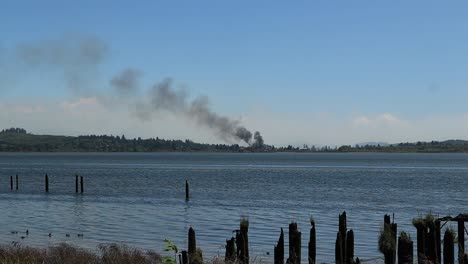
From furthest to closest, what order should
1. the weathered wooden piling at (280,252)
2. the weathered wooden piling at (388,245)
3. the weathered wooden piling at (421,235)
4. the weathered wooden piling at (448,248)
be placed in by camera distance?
the weathered wooden piling at (280,252)
the weathered wooden piling at (421,235)
the weathered wooden piling at (448,248)
the weathered wooden piling at (388,245)

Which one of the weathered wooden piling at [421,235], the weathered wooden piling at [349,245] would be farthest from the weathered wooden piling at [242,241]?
the weathered wooden piling at [421,235]

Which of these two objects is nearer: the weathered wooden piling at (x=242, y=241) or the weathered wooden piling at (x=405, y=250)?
the weathered wooden piling at (x=405, y=250)

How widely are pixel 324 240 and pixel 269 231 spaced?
18.6 feet

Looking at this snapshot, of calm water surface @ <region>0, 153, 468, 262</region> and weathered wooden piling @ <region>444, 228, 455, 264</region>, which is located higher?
weathered wooden piling @ <region>444, 228, 455, 264</region>

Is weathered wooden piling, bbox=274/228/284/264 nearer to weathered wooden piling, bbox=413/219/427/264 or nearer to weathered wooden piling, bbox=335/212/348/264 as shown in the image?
weathered wooden piling, bbox=335/212/348/264

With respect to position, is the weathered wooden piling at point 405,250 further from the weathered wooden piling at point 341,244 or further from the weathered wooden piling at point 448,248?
the weathered wooden piling at point 341,244

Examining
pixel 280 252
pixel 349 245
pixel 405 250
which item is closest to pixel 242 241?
pixel 280 252

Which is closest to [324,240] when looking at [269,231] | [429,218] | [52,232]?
[269,231]

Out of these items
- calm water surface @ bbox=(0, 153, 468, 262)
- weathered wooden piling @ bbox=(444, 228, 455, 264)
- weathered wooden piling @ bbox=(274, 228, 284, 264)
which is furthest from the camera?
calm water surface @ bbox=(0, 153, 468, 262)

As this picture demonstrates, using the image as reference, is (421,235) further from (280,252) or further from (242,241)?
(242,241)

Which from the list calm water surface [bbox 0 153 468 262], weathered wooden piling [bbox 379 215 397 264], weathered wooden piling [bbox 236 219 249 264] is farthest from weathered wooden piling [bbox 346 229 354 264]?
calm water surface [bbox 0 153 468 262]

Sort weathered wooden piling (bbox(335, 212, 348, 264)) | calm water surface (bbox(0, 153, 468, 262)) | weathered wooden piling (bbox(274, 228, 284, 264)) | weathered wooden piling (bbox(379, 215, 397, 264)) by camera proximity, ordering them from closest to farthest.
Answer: weathered wooden piling (bbox(379, 215, 397, 264)) < weathered wooden piling (bbox(274, 228, 284, 264)) < weathered wooden piling (bbox(335, 212, 348, 264)) < calm water surface (bbox(0, 153, 468, 262))

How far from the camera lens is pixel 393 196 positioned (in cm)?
8006

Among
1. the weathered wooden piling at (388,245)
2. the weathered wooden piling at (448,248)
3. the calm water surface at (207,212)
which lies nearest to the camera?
the weathered wooden piling at (388,245)
